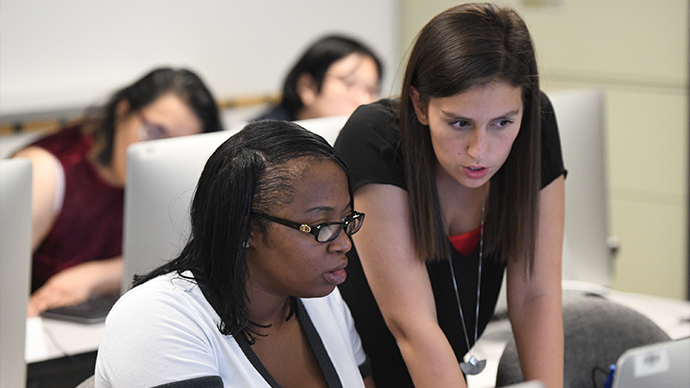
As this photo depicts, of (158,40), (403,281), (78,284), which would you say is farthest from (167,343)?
(158,40)

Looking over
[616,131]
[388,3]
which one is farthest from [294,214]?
[388,3]

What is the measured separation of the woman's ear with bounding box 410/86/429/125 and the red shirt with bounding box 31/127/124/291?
141 centimetres

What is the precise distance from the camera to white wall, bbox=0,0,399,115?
280 cm

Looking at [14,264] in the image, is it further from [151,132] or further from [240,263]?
[151,132]

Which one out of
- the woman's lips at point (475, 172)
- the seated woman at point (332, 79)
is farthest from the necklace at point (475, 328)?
the seated woman at point (332, 79)

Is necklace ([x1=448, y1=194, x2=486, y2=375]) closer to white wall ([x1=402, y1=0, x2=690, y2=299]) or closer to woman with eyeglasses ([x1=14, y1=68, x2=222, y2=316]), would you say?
woman with eyeglasses ([x1=14, y1=68, x2=222, y2=316])

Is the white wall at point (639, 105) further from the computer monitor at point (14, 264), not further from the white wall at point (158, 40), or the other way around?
the computer monitor at point (14, 264)

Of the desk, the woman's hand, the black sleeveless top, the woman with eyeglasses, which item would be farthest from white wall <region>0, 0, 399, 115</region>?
the black sleeveless top

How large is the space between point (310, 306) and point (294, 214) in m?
0.24

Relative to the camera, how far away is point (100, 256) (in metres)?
2.25

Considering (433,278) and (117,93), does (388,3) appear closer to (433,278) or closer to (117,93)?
(117,93)

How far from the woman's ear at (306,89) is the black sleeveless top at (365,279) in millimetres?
1420

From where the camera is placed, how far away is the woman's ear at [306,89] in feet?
8.72

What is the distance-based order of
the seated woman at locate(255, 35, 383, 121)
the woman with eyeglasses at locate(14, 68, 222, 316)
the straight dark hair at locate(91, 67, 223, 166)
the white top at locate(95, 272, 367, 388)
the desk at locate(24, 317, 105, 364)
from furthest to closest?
the seated woman at locate(255, 35, 383, 121) → the straight dark hair at locate(91, 67, 223, 166) → the woman with eyeglasses at locate(14, 68, 222, 316) → the desk at locate(24, 317, 105, 364) → the white top at locate(95, 272, 367, 388)
